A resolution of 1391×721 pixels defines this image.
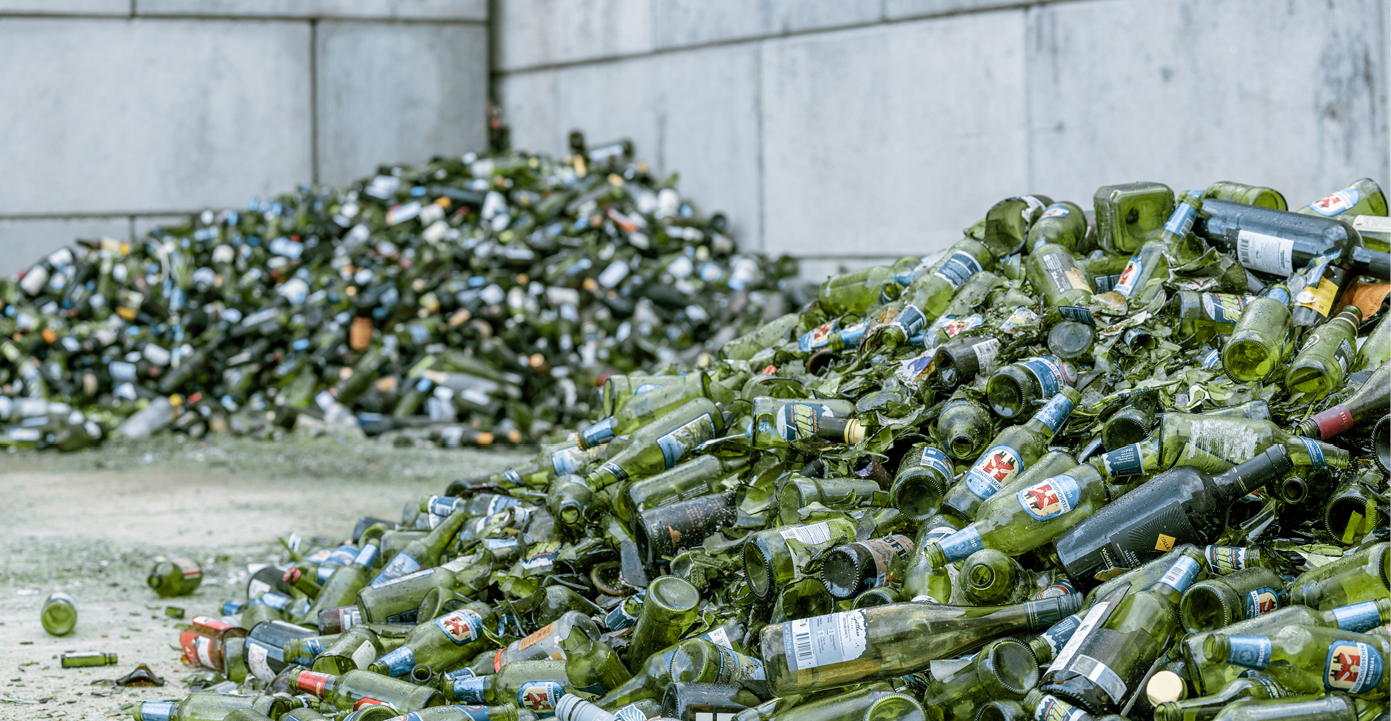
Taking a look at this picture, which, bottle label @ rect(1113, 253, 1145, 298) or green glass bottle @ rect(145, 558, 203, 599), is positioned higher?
bottle label @ rect(1113, 253, 1145, 298)

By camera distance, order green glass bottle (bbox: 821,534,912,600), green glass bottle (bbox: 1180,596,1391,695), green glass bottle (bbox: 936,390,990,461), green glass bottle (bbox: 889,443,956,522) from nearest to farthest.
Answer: green glass bottle (bbox: 1180,596,1391,695)
green glass bottle (bbox: 821,534,912,600)
green glass bottle (bbox: 889,443,956,522)
green glass bottle (bbox: 936,390,990,461)

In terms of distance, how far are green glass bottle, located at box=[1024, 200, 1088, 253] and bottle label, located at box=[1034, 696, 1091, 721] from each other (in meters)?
1.55

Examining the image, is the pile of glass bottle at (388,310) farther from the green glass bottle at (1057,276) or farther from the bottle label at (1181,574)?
the bottle label at (1181,574)

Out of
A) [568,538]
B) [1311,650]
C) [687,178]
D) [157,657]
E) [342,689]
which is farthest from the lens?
[687,178]

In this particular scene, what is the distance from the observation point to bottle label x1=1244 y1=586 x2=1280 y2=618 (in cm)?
193

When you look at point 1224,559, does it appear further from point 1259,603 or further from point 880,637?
point 880,637

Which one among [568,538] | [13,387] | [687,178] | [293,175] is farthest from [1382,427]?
[293,175]

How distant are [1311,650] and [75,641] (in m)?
3.21

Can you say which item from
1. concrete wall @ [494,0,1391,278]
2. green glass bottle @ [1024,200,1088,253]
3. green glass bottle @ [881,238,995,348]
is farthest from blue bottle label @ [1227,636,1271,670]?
concrete wall @ [494,0,1391,278]

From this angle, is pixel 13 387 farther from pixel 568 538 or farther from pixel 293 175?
pixel 568 538

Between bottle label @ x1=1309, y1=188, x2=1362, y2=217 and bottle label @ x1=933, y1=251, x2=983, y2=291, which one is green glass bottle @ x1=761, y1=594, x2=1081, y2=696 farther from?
bottle label @ x1=1309, y1=188, x2=1362, y2=217

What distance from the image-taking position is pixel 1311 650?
5.76 feet

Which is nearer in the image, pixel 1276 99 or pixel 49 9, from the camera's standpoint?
pixel 1276 99

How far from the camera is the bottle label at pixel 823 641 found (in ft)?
6.47
